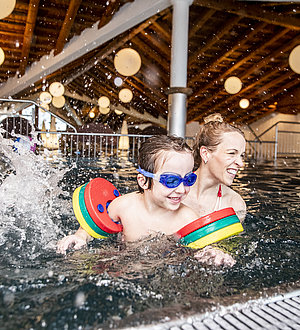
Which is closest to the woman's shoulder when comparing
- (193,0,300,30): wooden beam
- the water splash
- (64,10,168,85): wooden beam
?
the water splash

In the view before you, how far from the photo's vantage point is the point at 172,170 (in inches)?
74.0

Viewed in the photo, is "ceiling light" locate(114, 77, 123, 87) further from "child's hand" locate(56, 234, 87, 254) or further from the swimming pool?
"child's hand" locate(56, 234, 87, 254)

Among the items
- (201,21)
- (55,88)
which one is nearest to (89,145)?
(55,88)

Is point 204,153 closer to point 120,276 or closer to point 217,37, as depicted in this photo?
point 120,276

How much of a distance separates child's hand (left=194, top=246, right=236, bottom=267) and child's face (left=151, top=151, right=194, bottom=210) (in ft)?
1.00

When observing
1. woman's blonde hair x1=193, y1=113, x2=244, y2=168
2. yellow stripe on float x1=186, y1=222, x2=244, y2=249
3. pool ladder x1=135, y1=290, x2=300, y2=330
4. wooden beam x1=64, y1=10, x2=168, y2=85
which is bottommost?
pool ladder x1=135, y1=290, x2=300, y2=330

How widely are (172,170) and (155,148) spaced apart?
0.53ft

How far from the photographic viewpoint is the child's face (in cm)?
188

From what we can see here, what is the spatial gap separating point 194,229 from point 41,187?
2022 mm

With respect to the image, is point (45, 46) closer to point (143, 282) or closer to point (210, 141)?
point (210, 141)

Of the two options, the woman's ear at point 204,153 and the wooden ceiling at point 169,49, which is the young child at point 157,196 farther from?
the wooden ceiling at point 169,49

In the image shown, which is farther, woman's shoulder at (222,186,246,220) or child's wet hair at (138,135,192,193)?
woman's shoulder at (222,186,246,220)

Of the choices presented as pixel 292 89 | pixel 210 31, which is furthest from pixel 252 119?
pixel 210 31

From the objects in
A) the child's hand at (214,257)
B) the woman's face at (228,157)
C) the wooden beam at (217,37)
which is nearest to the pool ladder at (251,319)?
the child's hand at (214,257)
